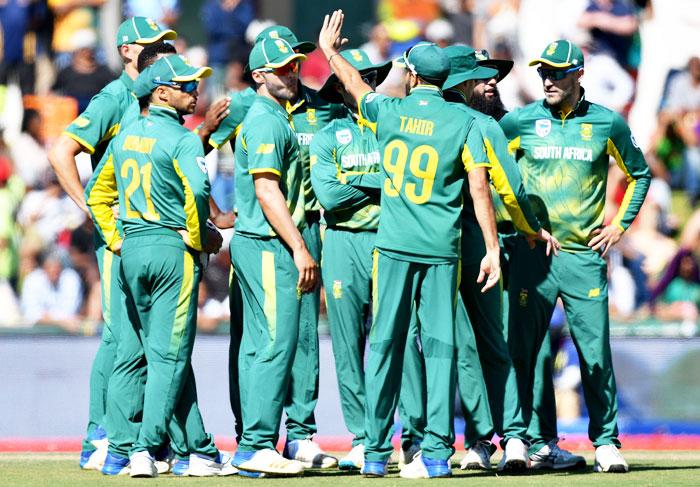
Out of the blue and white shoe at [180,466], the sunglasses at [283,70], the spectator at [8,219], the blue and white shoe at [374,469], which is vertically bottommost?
the blue and white shoe at [180,466]

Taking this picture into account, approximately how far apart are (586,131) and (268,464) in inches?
111

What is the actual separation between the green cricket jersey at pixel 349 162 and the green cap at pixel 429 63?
92 cm

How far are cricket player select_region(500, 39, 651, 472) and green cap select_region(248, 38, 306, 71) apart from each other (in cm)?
155

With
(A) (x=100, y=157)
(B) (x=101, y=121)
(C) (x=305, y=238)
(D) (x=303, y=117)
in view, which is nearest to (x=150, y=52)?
(B) (x=101, y=121)

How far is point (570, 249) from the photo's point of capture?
804 centimetres

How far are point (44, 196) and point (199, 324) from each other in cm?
263

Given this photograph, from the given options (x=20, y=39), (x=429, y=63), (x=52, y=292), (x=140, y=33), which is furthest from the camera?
(x=20, y=39)

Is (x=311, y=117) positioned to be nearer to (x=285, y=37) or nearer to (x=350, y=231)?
(x=285, y=37)

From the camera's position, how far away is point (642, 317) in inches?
489

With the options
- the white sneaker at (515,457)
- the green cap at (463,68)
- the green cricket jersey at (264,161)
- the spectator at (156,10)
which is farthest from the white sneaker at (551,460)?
the spectator at (156,10)

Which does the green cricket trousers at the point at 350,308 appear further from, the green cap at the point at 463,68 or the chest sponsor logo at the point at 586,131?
the chest sponsor logo at the point at 586,131

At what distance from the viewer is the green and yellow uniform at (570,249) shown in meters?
7.98

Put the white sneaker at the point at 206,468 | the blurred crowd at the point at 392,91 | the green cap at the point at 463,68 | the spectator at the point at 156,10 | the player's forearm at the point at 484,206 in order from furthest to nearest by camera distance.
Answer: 1. the spectator at the point at 156,10
2. the blurred crowd at the point at 392,91
3. the green cap at the point at 463,68
4. the white sneaker at the point at 206,468
5. the player's forearm at the point at 484,206

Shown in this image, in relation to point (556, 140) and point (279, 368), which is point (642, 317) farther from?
point (279, 368)
